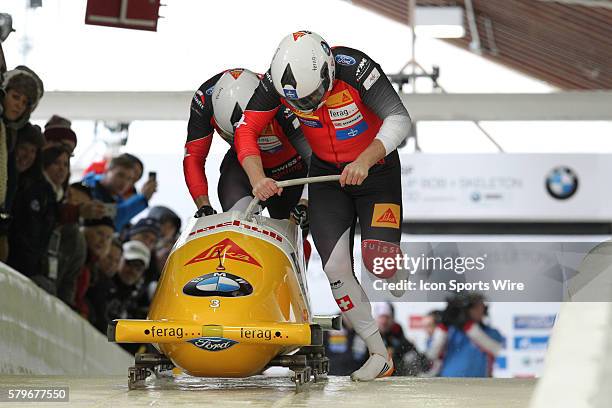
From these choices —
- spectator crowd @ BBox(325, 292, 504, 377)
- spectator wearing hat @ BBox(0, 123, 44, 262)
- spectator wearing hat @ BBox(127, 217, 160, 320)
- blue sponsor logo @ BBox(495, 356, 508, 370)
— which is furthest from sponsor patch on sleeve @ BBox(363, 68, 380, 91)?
blue sponsor logo @ BBox(495, 356, 508, 370)

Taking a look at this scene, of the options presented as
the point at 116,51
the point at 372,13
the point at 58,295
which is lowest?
the point at 58,295

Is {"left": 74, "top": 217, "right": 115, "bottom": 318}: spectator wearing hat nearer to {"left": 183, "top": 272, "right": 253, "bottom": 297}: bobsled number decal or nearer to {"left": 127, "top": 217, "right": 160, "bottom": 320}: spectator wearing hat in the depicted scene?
{"left": 127, "top": 217, "right": 160, "bottom": 320}: spectator wearing hat

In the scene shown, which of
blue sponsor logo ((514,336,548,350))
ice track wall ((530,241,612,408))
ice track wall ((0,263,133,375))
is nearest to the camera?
ice track wall ((530,241,612,408))

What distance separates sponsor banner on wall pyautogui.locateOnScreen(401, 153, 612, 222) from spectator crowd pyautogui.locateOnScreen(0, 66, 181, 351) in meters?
3.77

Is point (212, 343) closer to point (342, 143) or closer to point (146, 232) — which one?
point (342, 143)

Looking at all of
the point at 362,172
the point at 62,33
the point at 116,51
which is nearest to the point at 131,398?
the point at 362,172

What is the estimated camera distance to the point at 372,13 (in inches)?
423

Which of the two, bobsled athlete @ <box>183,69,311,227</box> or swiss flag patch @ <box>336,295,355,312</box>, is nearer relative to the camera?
swiss flag patch @ <box>336,295,355,312</box>

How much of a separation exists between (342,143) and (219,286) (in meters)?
0.98

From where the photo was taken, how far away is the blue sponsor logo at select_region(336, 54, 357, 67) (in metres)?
4.31

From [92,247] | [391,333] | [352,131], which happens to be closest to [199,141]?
[352,131]

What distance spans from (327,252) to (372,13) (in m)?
6.62

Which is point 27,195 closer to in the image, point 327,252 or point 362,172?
point 327,252

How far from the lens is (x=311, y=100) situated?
4152 millimetres
